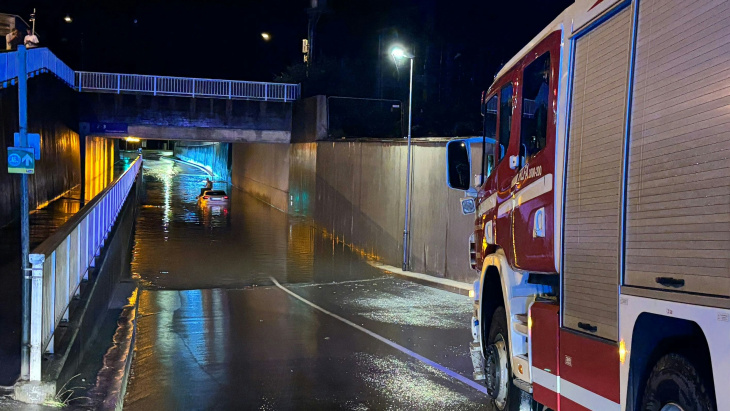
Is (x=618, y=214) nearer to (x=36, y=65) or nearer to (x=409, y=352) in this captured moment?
(x=409, y=352)

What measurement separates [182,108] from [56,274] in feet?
108

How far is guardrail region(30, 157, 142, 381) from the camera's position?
6.57m

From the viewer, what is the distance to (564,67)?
5.43m

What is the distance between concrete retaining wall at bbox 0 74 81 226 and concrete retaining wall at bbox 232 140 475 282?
10.7m

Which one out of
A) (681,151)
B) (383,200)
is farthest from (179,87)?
(681,151)

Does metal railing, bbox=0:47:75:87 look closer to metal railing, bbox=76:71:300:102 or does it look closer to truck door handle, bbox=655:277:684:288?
metal railing, bbox=76:71:300:102

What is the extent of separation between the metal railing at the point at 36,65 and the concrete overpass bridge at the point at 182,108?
1878 mm

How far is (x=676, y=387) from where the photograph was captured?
370 cm

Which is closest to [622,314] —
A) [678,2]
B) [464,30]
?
[678,2]

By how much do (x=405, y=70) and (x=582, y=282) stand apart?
38.4 m

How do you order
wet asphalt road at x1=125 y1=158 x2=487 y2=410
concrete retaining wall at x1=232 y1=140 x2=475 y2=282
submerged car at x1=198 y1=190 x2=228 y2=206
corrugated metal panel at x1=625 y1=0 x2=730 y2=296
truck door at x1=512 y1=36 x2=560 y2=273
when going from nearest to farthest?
corrugated metal panel at x1=625 y1=0 x2=730 y2=296, truck door at x1=512 y1=36 x2=560 y2=273, wet asphalt road at x1=125 y1=158 x2=487 y2=410, concrete retaining wall at x1=232 y1=140 x2=475 y2=282, submerged car at x1=198 y1=190 x2=228 y2=206

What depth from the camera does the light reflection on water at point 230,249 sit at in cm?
1970

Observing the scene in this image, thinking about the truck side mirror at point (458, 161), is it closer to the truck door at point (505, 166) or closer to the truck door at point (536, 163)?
the truck door at point (505, 166)

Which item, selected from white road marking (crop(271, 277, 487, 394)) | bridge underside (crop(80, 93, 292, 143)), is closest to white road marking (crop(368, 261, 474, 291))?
white road marking (crop(271, 277, 487, 394))
